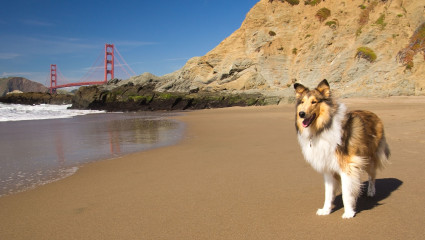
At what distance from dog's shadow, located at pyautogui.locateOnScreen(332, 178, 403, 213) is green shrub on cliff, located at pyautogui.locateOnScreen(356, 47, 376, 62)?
27.0 m

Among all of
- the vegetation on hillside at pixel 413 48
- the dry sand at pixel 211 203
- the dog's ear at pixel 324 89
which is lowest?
the dry sand at pixel 211 203

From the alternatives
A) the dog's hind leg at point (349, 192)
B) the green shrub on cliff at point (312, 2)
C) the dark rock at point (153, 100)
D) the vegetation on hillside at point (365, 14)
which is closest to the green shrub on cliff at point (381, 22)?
the vegetation on hillside at point (365, 14)

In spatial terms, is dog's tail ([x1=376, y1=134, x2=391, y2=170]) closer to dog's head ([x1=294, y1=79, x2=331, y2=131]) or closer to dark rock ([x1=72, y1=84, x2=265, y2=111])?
dog's head ([x1=294, y1=79, x2=331, y2=131])

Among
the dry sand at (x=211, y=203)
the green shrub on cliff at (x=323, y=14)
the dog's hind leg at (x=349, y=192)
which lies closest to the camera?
the dry sand at (x=211, y=203)

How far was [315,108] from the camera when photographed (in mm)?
3113

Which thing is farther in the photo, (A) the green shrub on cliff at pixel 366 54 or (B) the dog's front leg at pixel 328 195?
(A) the green shrub on cliff at pixel 366 54

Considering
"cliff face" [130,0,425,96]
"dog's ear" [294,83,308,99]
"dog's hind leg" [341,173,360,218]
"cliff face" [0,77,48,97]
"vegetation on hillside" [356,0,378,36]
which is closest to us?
"dog's hind leg" [341,173,360,218]

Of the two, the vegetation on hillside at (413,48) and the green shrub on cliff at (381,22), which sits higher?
the green shrub on cliff at (381,22)

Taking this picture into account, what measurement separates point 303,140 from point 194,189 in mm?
1629

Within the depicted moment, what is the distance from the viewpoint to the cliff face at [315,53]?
2563cm

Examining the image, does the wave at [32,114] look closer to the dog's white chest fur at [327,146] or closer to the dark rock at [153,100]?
the dark rock at [153,100]

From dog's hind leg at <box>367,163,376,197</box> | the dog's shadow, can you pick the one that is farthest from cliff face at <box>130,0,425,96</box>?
dog's hind leg at <box>367,163,376,197</box>

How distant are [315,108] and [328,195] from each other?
92cm

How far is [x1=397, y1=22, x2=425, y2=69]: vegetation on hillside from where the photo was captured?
79.0 feet
